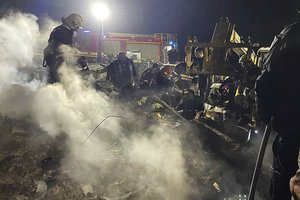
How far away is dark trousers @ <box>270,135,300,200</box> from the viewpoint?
2.91 metres

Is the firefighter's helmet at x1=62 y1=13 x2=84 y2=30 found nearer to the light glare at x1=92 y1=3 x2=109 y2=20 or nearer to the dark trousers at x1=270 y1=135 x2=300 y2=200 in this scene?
the dark trousers at x1=270 y1=135 x2=300 y2=200

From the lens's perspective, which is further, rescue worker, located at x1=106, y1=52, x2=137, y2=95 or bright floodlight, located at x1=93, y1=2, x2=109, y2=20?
bright floodlight, located at x1=93, y1=2, x2=109, y2=20

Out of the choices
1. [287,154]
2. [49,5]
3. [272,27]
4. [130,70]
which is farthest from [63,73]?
[49,5]

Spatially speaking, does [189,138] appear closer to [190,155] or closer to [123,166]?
[190,155]

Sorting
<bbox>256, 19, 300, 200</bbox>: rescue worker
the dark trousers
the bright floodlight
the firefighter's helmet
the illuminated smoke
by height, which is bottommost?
the illuminated smoke

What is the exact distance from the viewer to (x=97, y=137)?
19.7 ft

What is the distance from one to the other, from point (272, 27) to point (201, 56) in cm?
1952

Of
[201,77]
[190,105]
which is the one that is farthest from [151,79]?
[190,105]

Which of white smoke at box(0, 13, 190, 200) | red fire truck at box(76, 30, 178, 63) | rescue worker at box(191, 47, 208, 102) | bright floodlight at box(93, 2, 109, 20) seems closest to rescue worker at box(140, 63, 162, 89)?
rescue worker at box(191, 47, 208, 102)

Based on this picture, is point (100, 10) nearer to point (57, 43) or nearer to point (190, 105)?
point (57, 43)

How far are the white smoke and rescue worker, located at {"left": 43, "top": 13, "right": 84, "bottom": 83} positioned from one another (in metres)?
0.33


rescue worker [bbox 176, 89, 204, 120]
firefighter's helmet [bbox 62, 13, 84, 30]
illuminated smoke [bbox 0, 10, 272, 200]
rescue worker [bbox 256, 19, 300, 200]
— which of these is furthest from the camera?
rescue worker [bbox 176, 89, 204, 120]

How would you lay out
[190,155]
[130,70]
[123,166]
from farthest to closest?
1. [130,70]
2. [190,155]
3. [123,166]

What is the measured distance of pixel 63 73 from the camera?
24.9 ft
